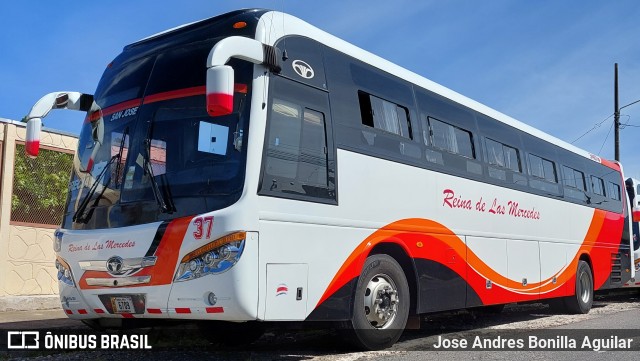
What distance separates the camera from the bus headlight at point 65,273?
6145 millimetres

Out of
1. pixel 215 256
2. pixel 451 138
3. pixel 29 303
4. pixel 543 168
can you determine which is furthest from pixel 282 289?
pixel 543 168

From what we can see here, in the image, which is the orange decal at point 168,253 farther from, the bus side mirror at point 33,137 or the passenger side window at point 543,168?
the passenger side window at point 543,168

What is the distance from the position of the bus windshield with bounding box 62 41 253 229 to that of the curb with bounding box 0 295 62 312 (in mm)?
4532

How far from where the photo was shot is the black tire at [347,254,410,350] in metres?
6.51

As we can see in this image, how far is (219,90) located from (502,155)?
21.2 feet

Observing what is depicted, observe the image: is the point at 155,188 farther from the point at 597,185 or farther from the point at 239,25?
the point at 597,185

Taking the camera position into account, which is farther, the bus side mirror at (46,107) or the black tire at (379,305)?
the black tire at (379,305)

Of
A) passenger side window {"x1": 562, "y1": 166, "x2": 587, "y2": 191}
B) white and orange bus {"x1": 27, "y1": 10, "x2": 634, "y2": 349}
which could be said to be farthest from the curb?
passenger side window {"x1": 562, "y1": 166, "x2": 587, "y2": 191}

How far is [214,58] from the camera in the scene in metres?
5.07

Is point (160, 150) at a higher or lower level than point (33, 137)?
lower

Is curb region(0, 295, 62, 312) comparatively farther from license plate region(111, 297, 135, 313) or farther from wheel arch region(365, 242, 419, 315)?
wheel arch region(365, 242, 419, 315)

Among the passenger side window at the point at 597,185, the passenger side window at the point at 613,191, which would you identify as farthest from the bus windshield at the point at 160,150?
the passenger side window at the point at 613,191

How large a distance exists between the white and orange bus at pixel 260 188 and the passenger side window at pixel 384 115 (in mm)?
21

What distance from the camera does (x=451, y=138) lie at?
8.78 meters
